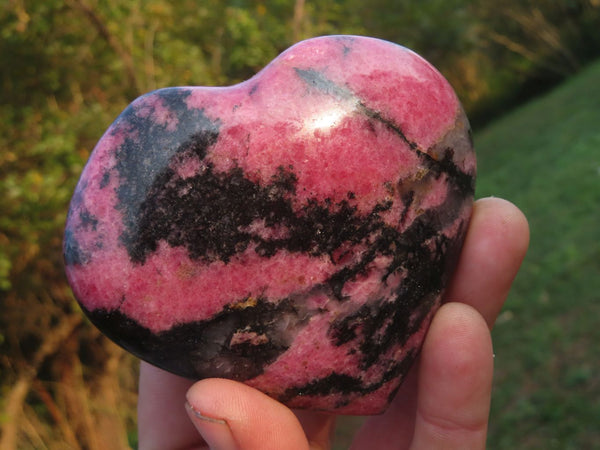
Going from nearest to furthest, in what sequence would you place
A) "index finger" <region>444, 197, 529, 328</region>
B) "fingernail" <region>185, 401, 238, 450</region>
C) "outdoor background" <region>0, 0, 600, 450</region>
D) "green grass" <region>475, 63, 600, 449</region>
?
"fingernail" <region>185, 401, 238, 450</region> < "index finger" <region>444, 197, 529, 328</region> < "outdoor background" <region>0, 0, 600, 450</region> < "green grass" <region>475, 63, 600, 449</region>

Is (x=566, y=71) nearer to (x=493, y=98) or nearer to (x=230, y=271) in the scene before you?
(x=493, y=98)

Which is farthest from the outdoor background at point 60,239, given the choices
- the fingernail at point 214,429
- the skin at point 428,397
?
the fingernail at point 214,429

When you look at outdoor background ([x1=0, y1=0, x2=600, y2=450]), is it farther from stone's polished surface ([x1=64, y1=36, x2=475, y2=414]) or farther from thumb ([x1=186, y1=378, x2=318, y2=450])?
thumb ([x1=186, y1=378, x2=318, y2=450])

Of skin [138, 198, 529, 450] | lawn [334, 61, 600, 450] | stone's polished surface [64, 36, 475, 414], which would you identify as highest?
stone's polished surface [64, 36, 475, 414]

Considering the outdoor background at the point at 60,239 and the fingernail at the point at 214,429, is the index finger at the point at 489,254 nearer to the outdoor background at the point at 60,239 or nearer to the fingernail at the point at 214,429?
the fingernail at the point at 214,429

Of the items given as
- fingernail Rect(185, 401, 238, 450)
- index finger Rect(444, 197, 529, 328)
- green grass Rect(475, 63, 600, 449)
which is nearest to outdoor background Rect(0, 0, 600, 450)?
green grass Rect(475, 63, 600, 449)

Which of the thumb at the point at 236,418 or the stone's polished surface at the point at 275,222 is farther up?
the stone's polished surface at the point at 275,222

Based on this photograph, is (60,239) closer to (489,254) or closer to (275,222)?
(275,222)

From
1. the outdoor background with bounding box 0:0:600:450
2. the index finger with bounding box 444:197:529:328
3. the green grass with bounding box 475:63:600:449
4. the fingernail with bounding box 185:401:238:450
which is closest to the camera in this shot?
the fingernail with bounding box 185:401:238:450
